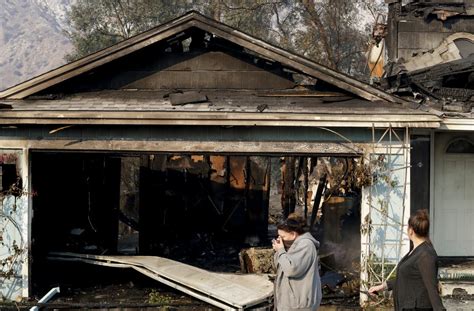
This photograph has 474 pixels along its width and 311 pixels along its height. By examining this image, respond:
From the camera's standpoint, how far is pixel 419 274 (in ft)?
19.5

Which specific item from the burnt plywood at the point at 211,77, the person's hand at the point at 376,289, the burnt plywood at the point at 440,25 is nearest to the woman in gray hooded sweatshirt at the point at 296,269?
the person's hand at the point at 376,289

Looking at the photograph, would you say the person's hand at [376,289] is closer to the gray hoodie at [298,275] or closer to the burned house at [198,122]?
the gray hoodie at [298,275]

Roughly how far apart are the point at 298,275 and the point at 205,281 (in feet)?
17.8

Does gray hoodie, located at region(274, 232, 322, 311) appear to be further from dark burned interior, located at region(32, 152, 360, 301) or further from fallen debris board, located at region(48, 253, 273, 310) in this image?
dark burned interior, located at region(32, 152, 360, 301)

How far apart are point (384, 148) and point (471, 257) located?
381 cm

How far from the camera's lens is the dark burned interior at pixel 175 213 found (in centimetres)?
1329

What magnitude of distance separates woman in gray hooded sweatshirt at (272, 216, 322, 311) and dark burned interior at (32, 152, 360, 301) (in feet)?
17.4

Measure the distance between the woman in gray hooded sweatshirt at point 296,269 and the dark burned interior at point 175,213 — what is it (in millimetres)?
5315

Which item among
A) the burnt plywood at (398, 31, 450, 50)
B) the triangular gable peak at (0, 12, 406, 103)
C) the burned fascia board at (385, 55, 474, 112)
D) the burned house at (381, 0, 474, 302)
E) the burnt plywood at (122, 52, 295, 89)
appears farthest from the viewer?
the burnt plywood at (398, 31, 450, 50)

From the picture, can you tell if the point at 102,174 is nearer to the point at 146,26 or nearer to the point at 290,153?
the point at 290,153

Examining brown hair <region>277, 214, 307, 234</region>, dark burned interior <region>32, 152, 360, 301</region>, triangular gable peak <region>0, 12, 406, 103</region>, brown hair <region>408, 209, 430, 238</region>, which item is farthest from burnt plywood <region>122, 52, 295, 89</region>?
brown hair <region>408, 209, 430, 238</region>

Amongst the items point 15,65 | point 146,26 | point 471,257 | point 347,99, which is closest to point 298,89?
point 347,99

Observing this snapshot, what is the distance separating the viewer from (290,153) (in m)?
11.2

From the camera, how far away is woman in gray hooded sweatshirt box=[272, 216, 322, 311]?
626 cm
